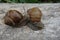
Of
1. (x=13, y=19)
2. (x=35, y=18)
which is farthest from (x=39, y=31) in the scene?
(x=13, y=19)

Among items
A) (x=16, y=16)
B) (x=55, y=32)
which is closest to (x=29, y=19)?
(x=16, y=16)

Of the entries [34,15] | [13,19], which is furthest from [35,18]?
[13,19]

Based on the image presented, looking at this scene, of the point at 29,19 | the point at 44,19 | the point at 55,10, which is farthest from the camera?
the point at 55,10

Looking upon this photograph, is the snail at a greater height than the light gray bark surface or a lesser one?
greater

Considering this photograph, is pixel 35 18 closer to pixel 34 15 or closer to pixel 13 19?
pixel 34 15

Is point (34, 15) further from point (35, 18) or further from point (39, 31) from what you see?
point (39, 31)

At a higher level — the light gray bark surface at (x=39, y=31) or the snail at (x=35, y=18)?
the snail at (x=35, y=18)

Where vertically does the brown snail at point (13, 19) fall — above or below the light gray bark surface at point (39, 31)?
above

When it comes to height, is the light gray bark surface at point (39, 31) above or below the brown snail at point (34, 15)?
below

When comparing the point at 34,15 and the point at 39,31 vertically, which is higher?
the point at 34,15

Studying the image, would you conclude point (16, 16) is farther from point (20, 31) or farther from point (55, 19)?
point (55, 19)

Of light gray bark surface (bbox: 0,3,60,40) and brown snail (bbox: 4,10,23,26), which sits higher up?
brown snail (bbox: 4,10,23,26)
